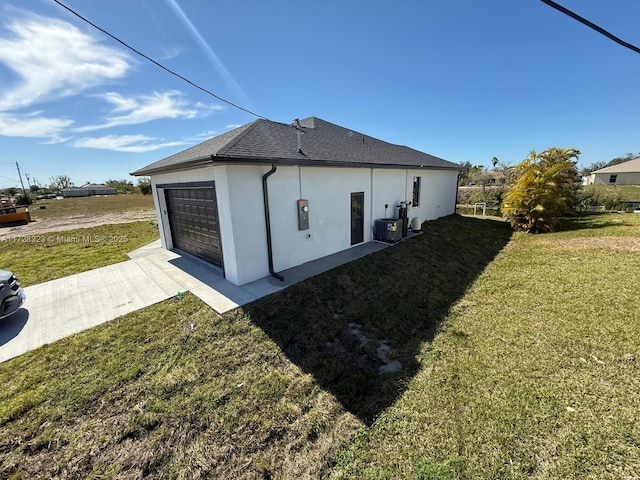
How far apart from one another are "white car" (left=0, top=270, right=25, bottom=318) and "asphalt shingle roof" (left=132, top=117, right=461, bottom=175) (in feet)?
12.4

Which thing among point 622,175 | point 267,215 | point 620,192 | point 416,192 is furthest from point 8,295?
point 622,175

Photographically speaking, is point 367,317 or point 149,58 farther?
point 149,58

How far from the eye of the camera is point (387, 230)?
30.8 feet

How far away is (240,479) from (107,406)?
1988mm

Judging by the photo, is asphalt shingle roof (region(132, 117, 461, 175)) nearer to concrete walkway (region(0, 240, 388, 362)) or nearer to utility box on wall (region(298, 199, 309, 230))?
utility box on wall (region(298, 199, 309, 230))

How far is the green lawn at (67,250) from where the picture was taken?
7512mm

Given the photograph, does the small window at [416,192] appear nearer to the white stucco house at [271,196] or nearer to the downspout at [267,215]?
the white stucco house at [271,196]

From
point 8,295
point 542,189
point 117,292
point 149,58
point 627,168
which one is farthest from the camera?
point 627,168

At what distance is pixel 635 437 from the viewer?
231cm

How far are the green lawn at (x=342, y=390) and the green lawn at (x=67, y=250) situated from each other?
4907 millimetres

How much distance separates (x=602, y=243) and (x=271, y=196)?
11.1 meters

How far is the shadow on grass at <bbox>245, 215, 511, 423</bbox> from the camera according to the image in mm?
3400

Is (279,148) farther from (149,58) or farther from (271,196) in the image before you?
(149,58)

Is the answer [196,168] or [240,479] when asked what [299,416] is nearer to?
[240,479]
